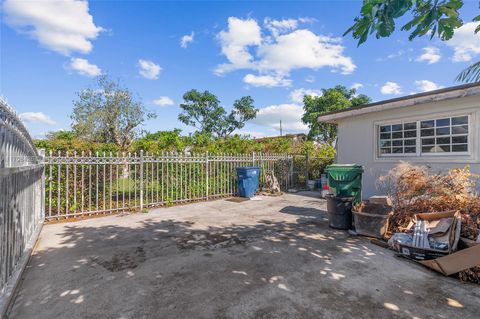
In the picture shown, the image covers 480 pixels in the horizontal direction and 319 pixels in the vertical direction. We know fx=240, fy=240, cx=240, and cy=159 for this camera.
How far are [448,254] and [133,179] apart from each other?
7383 mm

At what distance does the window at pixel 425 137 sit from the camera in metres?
6.51

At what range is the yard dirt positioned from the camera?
2402 millimetres

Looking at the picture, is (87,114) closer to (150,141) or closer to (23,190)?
(150,141)

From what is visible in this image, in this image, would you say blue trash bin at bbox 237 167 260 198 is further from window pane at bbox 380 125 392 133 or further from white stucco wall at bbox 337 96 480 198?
window pane at bbox 380 125 392 133

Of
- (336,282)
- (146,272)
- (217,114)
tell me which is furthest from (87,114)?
(336,282)

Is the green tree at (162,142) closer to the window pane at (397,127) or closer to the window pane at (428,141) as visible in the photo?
the window pane at (397,127)

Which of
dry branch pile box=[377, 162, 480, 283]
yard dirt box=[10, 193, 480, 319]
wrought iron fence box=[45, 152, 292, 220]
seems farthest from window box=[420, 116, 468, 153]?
wrought iron fence box=[45, 152, 292, 220]

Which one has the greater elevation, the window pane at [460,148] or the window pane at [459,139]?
the window pane at [459,139]

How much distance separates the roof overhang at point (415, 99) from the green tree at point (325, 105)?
39.7 feet

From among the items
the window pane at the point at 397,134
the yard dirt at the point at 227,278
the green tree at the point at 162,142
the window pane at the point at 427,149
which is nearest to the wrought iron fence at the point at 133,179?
the green tree at the point at 162,142

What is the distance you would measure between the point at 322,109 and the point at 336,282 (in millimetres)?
20342

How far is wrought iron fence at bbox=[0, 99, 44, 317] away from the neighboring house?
8716 mm

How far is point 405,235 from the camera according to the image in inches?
158

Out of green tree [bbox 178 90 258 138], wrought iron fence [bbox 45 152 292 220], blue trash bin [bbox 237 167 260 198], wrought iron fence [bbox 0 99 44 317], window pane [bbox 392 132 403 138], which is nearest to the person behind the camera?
wrought iron fence [bbox 0 99 44 317]
